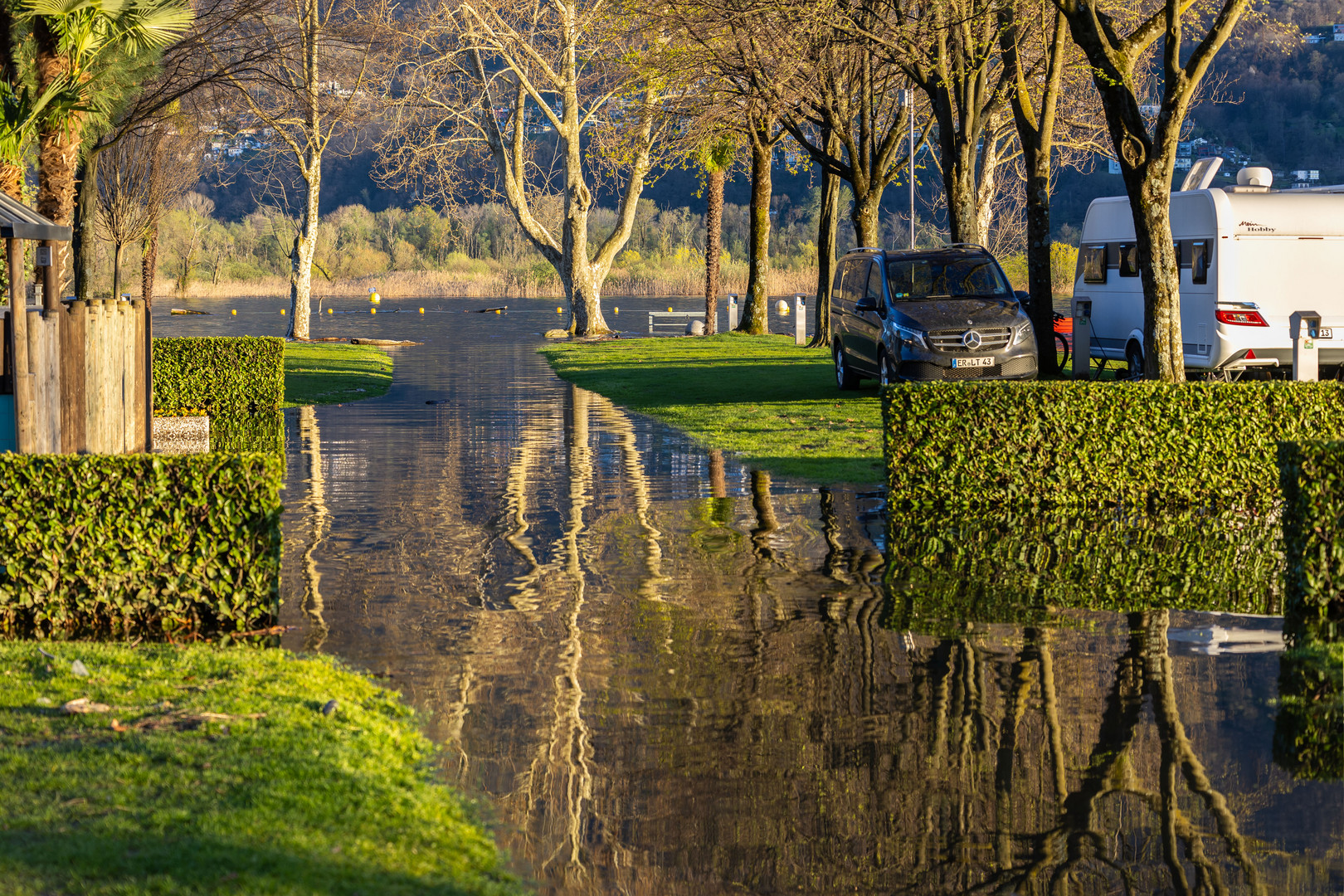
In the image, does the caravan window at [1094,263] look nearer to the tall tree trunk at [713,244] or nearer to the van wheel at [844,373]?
the van wheel at [844,373]

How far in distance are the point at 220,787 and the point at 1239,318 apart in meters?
16.2

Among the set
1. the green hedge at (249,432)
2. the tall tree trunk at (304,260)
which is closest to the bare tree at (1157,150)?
the green hedge at (249,432)

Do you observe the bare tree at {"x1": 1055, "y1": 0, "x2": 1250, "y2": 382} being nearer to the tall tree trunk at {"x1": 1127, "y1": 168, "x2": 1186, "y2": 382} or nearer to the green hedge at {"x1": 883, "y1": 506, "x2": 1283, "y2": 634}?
the tall tree trunk at {"x1": 1127, "y1": 168, "x2": 1186, "y2": 382}

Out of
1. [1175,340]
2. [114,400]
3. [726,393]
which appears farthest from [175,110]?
[1175,340]

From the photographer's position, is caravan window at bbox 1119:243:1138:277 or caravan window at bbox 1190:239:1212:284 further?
caravan window at bbox 1119:243:1138:277

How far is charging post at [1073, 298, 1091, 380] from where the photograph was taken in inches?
822

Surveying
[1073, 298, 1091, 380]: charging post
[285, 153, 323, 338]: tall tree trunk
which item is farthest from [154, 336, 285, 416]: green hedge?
[285, 153, 323, 338]: tall tree trunk

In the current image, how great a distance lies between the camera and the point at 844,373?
72.3 ft

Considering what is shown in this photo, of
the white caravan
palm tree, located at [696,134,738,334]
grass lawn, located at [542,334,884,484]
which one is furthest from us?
palm tree, located at [696,134,738,334]

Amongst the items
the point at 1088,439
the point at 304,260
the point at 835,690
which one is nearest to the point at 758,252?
the point at 304,260

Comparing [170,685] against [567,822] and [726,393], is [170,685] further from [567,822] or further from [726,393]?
[726,393]

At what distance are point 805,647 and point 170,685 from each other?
3153 mm

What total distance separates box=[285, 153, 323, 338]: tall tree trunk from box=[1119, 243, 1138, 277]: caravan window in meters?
24.1

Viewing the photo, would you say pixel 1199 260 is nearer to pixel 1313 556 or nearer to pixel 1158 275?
pixel 1158 275
